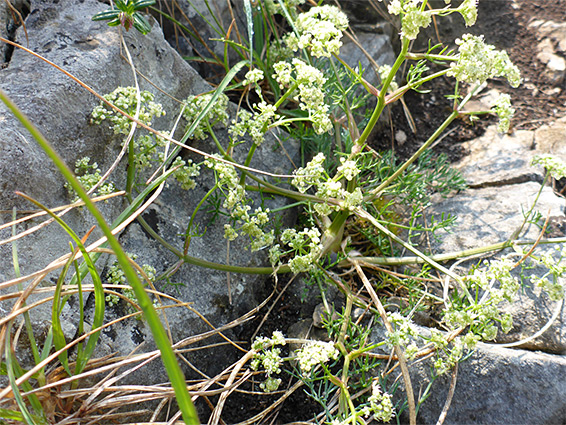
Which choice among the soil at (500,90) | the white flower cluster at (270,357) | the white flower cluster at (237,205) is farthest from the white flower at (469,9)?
the soil at (500,90)

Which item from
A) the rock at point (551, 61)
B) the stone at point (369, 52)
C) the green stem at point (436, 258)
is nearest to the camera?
the green stem at point (436, 258)

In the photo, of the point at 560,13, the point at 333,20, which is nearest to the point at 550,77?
the point at 560,13

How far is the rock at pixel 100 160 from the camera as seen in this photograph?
1996 mm

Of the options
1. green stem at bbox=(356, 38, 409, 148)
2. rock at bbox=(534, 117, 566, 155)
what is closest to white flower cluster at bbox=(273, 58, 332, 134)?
green stem at bbox=(356, 38, 409, 148)

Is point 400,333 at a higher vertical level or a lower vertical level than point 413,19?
lower

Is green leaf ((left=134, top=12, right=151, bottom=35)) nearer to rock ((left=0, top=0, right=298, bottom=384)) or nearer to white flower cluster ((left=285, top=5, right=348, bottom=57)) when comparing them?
rock ((left=0, top=0, right=298, bottom=384))

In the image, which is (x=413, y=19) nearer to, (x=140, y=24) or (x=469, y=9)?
(x=469, y=9)

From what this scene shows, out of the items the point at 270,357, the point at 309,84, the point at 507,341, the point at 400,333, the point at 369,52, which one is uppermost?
the point at 309,84

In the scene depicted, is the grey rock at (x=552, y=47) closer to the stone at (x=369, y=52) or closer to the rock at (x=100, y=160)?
the stone at (x=369, y=52)

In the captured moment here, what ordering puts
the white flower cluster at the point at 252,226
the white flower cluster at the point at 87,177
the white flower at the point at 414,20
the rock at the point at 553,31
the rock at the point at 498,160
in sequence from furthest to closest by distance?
the rock at the point at 553,31 → the rock at the point at 498,160 → the white flower cluster at the point at 252,226 → the white flower cluster at the point at 87,177 → the white flower at the point at 414,20

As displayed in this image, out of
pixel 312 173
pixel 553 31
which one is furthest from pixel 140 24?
pixel 553 31

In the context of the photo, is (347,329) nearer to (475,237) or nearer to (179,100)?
(475,237)

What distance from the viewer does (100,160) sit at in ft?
7.61

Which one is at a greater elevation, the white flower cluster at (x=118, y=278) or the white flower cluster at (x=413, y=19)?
the white flower cluster at (x=413, y=19)
